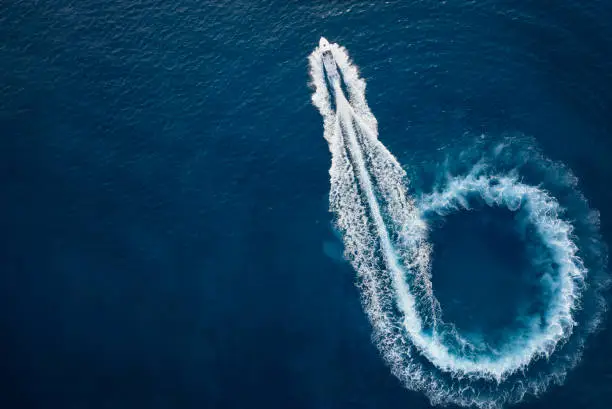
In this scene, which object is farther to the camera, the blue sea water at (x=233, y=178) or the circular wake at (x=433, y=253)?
the blue sea water at (x=233, y=178)

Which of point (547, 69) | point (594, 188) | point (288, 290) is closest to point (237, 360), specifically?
point (288, 290)

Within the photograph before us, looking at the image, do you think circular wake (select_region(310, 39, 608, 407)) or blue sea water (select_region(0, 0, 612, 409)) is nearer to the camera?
circular wake (select_region(310, 39, 608, 407))

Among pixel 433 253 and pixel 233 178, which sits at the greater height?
pixel 233 178

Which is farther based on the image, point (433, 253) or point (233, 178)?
point (233, 178)

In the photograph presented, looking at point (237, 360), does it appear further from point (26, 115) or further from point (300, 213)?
point (26, 115)
